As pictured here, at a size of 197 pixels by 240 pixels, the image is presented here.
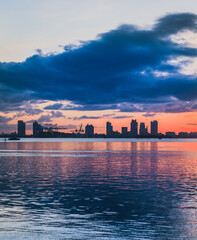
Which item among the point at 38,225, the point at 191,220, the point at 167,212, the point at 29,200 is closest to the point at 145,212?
the point at 167,212

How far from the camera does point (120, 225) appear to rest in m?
23.3

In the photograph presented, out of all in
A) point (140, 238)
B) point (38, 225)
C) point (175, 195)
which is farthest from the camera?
point (175, 195)

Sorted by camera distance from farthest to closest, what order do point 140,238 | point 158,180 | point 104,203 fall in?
1. point 158,180
2. point 104,203
3. point 140,238

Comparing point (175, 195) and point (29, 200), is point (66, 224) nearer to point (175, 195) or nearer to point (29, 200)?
point (29, 200)

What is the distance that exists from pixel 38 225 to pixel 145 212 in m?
9.22

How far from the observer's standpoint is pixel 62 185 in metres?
44.4

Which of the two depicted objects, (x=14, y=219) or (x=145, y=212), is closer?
(x=14, y=219)

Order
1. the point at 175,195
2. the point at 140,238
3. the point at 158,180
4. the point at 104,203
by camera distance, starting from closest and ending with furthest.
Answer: the point at 140,238 → the point at 104,203 → the point at 175,195 → the point at 158,180

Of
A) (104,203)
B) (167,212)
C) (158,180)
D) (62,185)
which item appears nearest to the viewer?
(167,212)

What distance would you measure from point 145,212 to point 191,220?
165 inches

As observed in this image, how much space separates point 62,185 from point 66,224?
21.1 m

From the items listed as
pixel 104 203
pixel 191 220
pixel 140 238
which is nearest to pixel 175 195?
pixel 104 203

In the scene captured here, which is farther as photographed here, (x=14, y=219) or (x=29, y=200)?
(x=29, y=200)

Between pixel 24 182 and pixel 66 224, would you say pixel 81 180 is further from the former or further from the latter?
pixel 66 224
